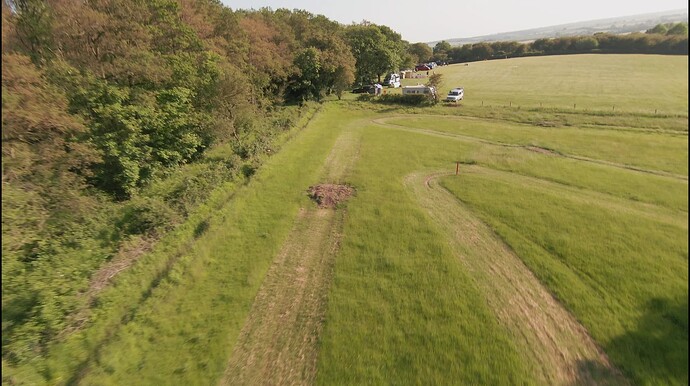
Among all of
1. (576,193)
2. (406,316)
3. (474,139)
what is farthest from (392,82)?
(406,316)

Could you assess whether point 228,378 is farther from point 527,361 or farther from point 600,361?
point 600,361

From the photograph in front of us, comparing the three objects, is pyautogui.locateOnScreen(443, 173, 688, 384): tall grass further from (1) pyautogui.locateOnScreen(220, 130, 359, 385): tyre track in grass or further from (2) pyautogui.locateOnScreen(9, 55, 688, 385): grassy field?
(1) pyautogui.locateOnScreen(220, 130, 359, 385): tyre track in grass

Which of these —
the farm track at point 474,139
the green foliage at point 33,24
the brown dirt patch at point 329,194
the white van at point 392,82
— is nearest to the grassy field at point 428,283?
the farm track at point 474,139

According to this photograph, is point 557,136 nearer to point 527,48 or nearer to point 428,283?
point 428,283

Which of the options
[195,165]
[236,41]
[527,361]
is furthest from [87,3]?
[527,361]

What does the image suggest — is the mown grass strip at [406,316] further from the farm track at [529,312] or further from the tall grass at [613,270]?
the tall grass at [613,270]

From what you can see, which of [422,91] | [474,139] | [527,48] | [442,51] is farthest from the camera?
[442,51]
